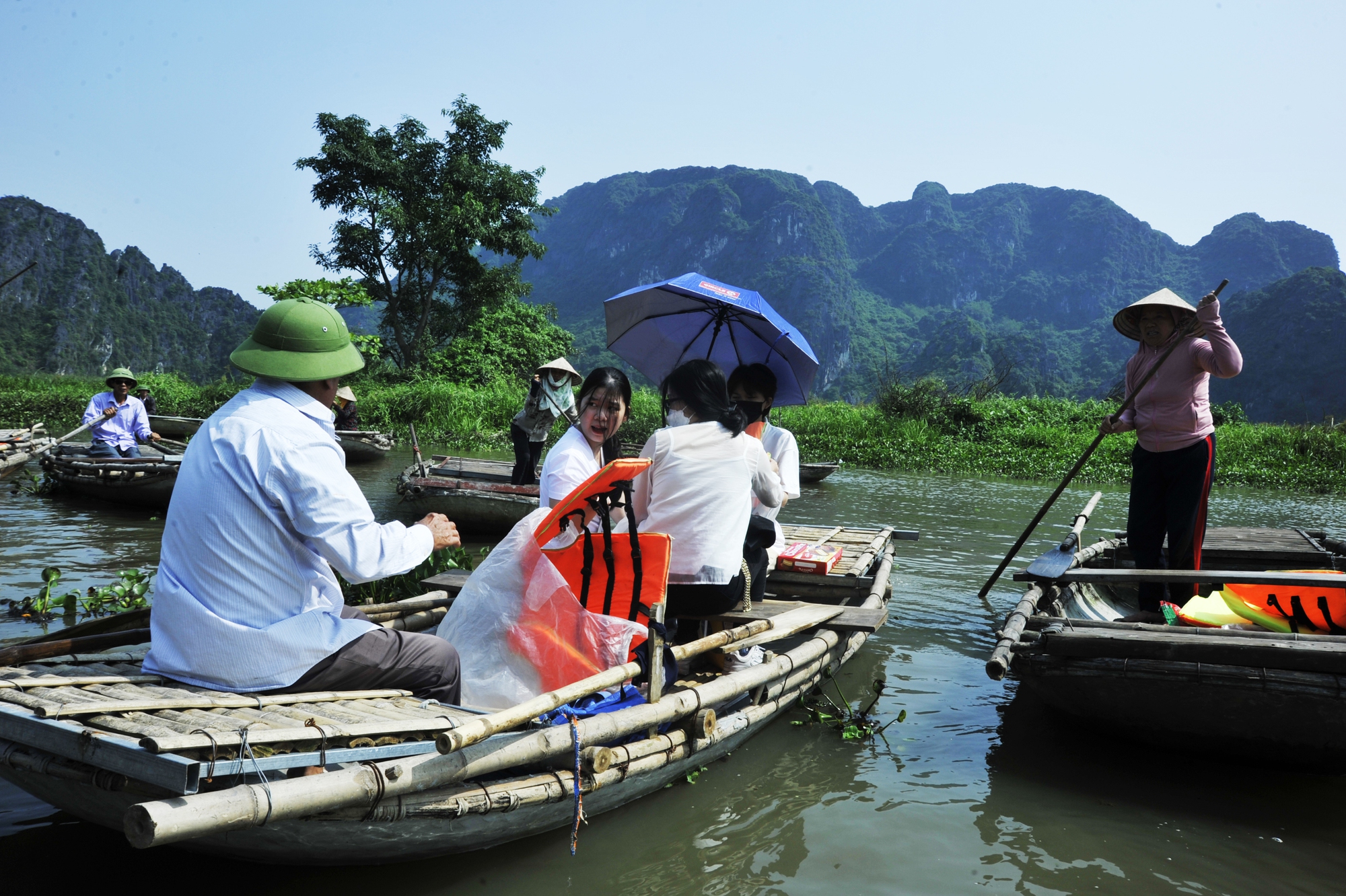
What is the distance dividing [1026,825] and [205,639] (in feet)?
9.48

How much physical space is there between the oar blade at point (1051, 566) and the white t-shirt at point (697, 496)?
1.71 m

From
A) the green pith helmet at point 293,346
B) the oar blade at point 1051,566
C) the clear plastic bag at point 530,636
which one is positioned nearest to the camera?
the green pith helmet at point 293,346

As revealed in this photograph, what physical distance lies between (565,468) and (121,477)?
8.05m

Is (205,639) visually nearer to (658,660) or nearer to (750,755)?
(658,660)

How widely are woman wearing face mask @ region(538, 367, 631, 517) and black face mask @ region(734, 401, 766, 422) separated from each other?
851mm

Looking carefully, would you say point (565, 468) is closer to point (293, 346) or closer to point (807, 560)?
point (293, 346)

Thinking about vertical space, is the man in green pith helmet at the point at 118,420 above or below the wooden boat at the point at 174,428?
above

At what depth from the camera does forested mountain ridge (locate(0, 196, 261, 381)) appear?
53406 mm

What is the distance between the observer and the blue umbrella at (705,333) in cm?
527

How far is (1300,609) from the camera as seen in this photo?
3779mm

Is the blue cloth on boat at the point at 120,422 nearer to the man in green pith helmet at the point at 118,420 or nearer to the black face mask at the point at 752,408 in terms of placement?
the man in green pith helmet at the point at 118,420

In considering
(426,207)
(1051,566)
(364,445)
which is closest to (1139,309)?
(1051,566)

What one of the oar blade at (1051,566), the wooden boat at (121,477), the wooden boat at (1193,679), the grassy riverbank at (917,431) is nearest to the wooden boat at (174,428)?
the grassy riverbank at (917,431)

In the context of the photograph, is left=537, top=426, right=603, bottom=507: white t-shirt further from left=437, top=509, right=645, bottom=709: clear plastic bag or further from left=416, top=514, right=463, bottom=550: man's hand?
left=416, top=514, right=463, bottom=550: man's hand
